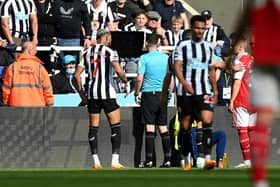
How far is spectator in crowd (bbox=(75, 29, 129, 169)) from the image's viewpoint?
2200cm

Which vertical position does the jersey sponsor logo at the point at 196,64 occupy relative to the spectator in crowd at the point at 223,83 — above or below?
above

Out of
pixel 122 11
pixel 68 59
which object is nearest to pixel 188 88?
pixel 68 59

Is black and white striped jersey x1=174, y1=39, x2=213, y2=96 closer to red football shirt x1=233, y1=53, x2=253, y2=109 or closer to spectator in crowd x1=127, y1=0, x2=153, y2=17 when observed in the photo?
red football shirt x1=233, y1=53, x2=253, y2=109

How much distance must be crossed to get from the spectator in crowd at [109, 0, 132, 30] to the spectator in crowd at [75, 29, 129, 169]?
2947 millimetres

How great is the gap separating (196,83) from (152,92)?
103 inches

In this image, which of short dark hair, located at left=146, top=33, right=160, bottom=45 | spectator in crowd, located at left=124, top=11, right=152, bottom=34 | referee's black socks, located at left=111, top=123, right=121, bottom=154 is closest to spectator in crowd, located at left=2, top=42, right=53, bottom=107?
referee's black socks, located at left=111, top=123, right=121, bottom=154

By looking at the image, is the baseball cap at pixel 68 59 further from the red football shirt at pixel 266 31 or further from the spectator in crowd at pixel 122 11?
the red football shirt at pixel 266 31

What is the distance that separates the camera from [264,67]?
8914mm

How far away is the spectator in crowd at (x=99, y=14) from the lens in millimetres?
24703

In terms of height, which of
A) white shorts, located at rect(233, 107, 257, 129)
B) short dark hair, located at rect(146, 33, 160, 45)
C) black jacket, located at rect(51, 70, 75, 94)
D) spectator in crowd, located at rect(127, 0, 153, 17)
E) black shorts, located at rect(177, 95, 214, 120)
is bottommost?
white shorts, located at rect(233, 107, 257, 129)

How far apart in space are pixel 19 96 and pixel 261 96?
14198 mm

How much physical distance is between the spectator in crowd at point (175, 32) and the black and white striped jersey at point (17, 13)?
108 inches

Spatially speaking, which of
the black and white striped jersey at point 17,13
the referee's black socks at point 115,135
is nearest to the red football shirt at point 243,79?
the referee's black socks at point 115,135

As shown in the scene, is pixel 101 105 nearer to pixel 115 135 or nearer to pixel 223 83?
pixel 115 135
